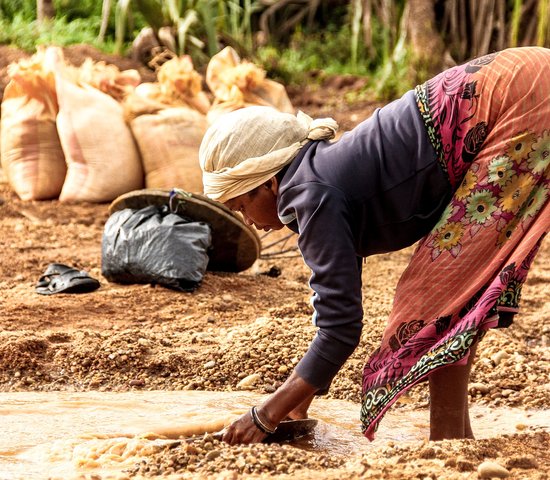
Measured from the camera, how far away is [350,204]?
236 cm

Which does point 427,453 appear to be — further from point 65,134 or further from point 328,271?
point 65,134

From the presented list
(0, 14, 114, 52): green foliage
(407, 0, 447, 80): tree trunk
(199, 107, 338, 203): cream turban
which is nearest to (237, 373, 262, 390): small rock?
(199, 107, 338, 203): cream turban

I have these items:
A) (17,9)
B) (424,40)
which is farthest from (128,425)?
(17,9)

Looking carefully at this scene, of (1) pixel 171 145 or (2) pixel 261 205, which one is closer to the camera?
(2) pixel 261 205

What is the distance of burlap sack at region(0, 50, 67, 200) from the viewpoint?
253 inches

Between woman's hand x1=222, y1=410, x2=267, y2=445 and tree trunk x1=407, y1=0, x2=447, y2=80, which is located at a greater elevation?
tree trunk x1=407, y1=0, x2=447, y2=80

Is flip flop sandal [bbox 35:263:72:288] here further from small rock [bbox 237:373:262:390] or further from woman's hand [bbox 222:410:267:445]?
woman's hand [bbox 222:410:267:445]

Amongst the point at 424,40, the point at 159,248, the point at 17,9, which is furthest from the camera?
the point at 17,9

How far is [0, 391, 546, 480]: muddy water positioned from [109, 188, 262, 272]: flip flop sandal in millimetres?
1371

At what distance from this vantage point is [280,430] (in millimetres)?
2760

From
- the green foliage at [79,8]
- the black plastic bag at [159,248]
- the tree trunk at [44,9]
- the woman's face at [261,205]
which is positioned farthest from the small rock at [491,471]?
the green foliage at [79,8]

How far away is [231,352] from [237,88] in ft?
10.4

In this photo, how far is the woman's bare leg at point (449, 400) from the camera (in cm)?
251

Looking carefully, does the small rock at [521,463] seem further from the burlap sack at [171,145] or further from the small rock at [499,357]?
the burlap sack at [171,145]
